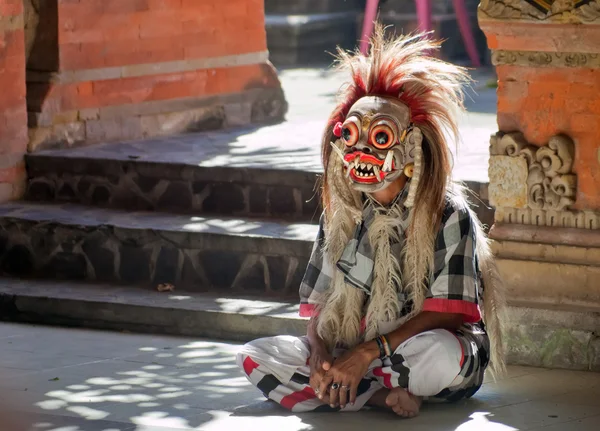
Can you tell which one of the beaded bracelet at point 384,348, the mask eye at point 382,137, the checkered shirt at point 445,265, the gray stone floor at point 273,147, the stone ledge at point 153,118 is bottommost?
the beaded bracelet at point 384,348

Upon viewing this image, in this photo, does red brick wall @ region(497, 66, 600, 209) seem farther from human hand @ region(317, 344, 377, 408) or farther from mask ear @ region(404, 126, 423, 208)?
human hand @ region(317, 344, 377, 408)

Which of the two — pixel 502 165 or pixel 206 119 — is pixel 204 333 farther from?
pixel 206 119

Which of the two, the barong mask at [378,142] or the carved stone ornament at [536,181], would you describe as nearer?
the barong mask at [378,142]

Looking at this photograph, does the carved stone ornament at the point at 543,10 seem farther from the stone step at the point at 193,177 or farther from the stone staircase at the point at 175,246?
the stone step at the point at 193,177

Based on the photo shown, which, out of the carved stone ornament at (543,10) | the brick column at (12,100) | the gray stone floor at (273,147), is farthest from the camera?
the brick column at (12,100)

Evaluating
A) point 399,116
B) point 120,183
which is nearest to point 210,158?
point 120,183

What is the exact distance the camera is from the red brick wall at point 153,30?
9461mm

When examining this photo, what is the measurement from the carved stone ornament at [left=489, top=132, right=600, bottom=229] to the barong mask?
0.96 m

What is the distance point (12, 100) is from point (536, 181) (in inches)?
158

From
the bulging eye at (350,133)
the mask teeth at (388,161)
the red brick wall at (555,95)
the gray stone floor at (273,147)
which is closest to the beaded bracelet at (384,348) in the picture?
the mask teeth at (388,161)

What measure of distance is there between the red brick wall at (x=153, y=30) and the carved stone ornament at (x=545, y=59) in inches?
158

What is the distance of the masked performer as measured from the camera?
547cm

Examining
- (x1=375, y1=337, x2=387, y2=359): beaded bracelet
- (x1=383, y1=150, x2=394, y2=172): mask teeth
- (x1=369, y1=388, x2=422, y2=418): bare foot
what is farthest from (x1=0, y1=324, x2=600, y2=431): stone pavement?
(x1=383, y1=150, x2=394, y2=172): mask teeth

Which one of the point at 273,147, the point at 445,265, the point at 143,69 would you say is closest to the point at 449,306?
the point at 445,265
